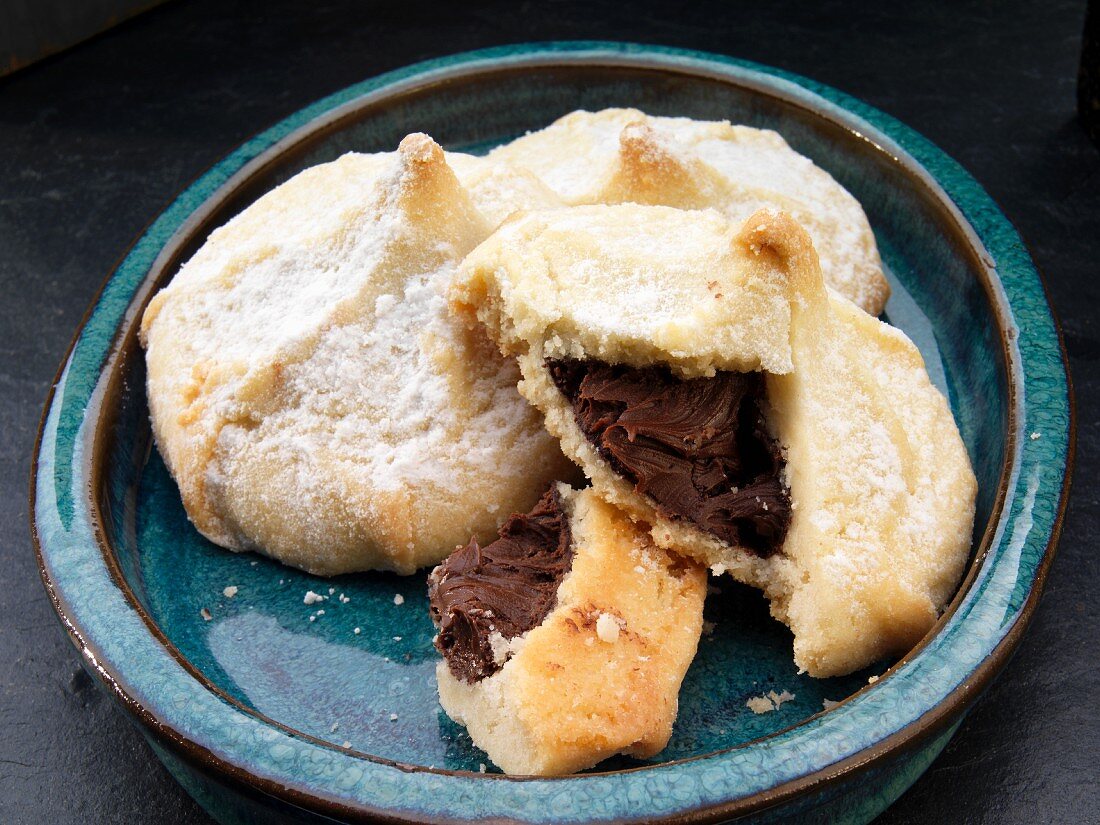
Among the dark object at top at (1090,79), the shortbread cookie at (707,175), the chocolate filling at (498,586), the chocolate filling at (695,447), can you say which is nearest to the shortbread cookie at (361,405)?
the chocolate filling at (498,586)

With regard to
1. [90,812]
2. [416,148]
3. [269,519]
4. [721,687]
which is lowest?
[90,812]

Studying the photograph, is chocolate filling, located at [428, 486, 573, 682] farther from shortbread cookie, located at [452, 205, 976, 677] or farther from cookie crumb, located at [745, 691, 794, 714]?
cookie crumb, located at [745, 691, 794, 714]

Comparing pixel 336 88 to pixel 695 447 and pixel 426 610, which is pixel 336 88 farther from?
pixel 695 447

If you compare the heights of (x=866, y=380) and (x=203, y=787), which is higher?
(x=866, y=380)

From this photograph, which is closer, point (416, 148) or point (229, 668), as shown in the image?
point (229, 668)

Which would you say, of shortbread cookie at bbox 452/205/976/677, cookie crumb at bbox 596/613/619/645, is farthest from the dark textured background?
cookie crumb at bbox 596/613/619/645

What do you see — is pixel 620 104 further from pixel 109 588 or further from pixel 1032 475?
pixel 109 588

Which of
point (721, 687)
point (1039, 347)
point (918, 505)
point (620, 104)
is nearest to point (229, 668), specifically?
point (721, 687)
